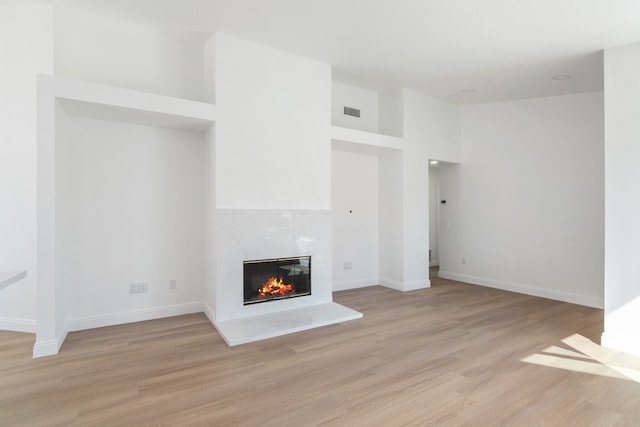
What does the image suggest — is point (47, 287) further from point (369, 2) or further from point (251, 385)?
point (369, 2)

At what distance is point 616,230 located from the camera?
340cm

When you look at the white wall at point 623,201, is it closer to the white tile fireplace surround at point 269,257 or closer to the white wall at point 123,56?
the white tile fireplace surround at point 269,257

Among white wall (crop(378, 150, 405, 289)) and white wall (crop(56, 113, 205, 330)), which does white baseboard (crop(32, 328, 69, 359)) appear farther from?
white wall (crop(378, 150, 405, 289))

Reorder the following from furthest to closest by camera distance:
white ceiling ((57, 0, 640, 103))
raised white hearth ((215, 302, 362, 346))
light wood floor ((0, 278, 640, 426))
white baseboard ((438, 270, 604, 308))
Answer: white baseboard ((438, 270, 604, 308))
raised white hearth ((215, 302, 362, 346))
white ceiling ((57, 0, 640, 103))
light wood floor ((0, 278, 640, 426))

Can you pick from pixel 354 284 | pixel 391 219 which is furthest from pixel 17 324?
pixel 391 219

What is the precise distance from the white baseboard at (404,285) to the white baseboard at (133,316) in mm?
3047

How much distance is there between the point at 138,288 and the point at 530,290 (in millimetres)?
5700

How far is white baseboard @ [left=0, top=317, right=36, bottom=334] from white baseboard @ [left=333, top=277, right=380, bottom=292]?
12.5ft

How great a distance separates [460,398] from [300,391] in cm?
113

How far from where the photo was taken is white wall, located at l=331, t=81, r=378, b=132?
5438 mm

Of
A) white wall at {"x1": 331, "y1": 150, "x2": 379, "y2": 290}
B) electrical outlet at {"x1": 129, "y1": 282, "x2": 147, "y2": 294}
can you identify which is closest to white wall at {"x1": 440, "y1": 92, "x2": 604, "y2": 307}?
white wall at {"x1": 331, "y1": 150, "x2": 379, "y2": 290}

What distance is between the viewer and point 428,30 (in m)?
3.56

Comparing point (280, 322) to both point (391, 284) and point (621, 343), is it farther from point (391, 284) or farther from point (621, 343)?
point (621, 343)

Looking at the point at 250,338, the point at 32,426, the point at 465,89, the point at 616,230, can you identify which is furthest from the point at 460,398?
the point at 465,89
